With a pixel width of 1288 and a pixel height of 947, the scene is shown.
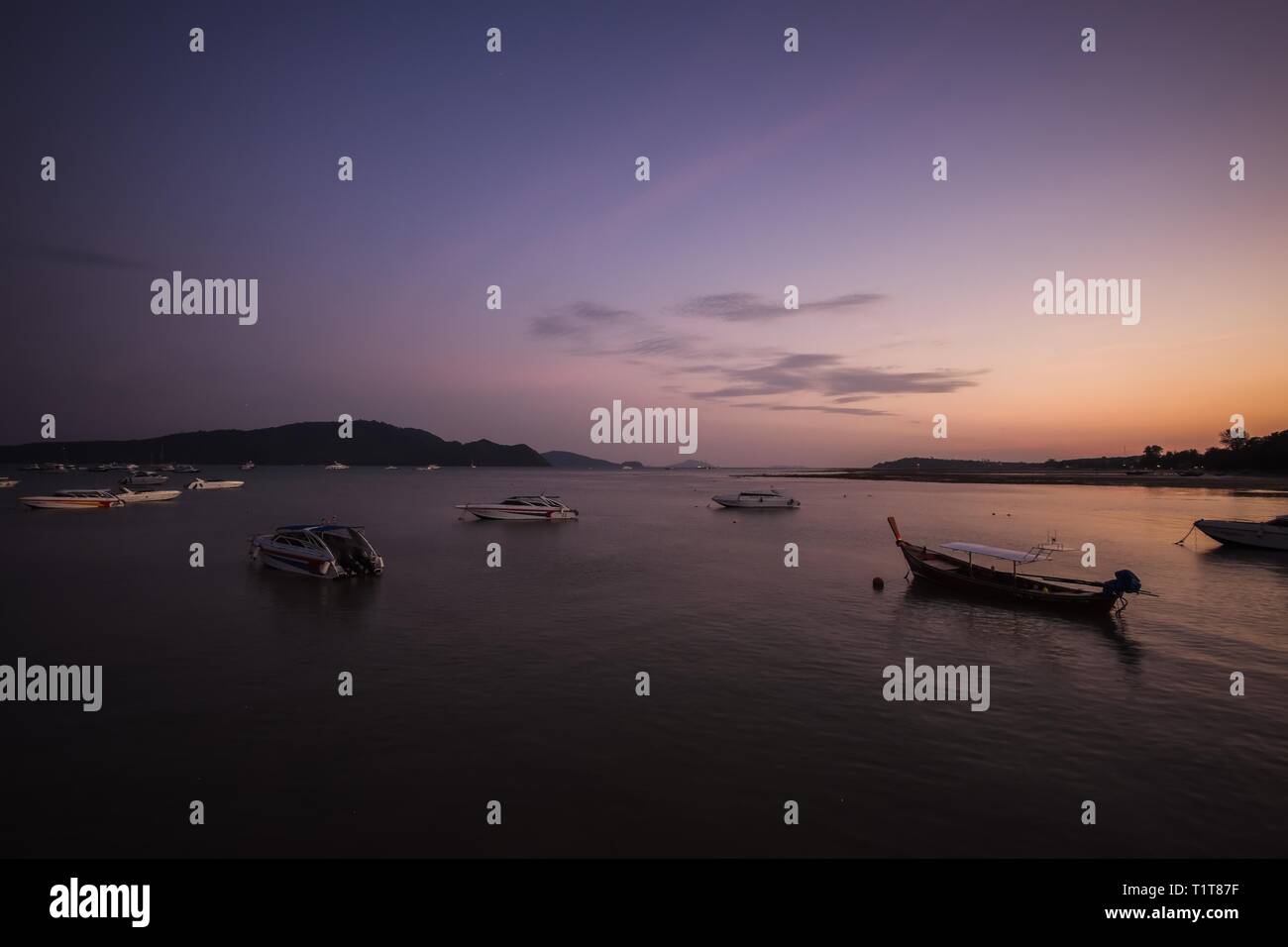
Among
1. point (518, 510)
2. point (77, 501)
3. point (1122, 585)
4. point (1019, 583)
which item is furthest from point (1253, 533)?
point (77, 501)

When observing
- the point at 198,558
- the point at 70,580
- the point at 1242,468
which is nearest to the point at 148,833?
the point at 70,580

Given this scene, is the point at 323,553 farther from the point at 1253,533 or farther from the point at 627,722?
the point at 1253,533

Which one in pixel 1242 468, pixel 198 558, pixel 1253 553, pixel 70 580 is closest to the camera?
pixel 70 580

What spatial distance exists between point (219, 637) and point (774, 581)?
22.8 m

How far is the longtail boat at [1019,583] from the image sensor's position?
74.6 ft

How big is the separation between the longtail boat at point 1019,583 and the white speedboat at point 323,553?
2627 centimetres

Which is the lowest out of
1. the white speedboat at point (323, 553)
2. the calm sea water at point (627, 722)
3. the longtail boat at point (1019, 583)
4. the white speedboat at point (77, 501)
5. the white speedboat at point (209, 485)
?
the calm sea water at point (627, 722)

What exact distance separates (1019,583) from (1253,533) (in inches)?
1181

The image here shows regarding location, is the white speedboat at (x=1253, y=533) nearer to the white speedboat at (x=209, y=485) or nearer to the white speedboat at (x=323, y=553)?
the white speedboat at (x=323, y=553)

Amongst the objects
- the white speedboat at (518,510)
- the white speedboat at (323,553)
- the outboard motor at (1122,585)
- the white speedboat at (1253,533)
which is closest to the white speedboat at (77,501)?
the white speedboat at (518,510)

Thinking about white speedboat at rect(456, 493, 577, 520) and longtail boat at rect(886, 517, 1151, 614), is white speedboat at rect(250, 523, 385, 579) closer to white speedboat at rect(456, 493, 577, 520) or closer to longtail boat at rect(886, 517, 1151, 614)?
longtail boat at rect(886, 517, 1151, 614)

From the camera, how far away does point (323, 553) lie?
28.9 meters

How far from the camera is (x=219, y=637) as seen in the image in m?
19.8
